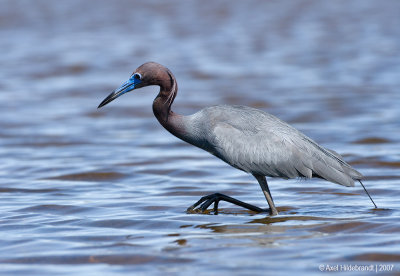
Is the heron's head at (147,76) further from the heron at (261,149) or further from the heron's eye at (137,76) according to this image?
the heron at (261,149)

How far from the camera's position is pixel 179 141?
514 inches

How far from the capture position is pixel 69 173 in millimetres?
10844

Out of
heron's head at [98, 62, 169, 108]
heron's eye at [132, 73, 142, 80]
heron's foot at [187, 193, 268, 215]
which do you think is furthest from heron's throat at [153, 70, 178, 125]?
heron's foot at [187, 193, 268, 215]

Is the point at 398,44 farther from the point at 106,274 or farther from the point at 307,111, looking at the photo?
the point at 106,274

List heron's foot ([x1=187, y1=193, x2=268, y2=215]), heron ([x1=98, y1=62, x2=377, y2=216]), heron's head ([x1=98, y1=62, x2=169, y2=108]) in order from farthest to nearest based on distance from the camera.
A: heron's head ([x1=98, y1=62, x2=169, y2=108]) < heron's foot ([x1=187, y1=193, x2=268, y2=215]) < heron ([x1=98, y1=62, x2=377, y2=216])

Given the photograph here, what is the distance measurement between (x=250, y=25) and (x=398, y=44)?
502 centimetres

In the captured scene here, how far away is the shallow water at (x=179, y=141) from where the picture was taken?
6891mm

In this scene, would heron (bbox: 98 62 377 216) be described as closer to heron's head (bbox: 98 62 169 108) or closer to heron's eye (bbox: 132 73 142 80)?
heron's head (bbox: 98 62 169 108)

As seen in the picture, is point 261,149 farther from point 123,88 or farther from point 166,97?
point 123,88

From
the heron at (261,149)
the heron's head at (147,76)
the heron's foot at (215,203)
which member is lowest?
the heron's foot at (215,203)

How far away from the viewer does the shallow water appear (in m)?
6.89

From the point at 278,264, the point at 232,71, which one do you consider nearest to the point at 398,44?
the point at 232,71

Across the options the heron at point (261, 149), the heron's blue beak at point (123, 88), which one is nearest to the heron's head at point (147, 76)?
the heron's blue beak at point (123, 88)

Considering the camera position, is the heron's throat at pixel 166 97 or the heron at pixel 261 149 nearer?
the heron at pixel 261 149
